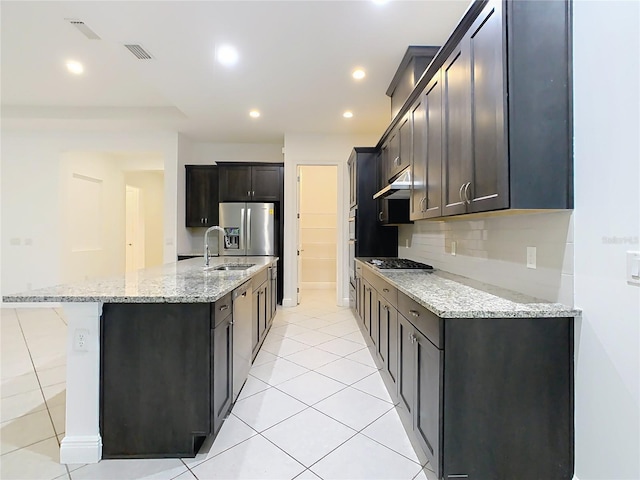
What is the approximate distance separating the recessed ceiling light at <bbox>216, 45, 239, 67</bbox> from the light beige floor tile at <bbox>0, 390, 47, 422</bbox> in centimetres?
310

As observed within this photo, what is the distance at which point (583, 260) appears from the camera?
4.53 feet

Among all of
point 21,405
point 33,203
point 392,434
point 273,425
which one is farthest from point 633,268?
point 33,203

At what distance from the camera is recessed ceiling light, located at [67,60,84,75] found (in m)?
3.32

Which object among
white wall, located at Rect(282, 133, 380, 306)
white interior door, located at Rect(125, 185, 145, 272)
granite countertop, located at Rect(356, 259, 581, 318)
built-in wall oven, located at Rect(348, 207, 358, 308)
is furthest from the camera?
white interior door, located at Rect(125, 185, 145, 272)

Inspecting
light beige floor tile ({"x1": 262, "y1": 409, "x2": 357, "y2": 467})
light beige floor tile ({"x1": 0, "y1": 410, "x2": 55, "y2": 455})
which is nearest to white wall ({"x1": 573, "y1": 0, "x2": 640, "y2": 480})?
light beige floor tile ({"x1": 262, "y1": 409, "x2": 357, "y2": 467})

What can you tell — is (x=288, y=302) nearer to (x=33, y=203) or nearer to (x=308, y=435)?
(x=308, y=435)

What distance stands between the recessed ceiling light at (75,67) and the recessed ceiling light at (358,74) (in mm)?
2857

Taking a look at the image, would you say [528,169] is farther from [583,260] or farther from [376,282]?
[376,282]

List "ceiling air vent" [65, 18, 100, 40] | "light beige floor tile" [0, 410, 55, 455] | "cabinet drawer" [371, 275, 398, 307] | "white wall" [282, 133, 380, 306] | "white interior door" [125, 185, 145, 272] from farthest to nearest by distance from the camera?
1. "white interior door" [125, 185, 145, 272]
2. "white wall" [282, 133, 380, 306]
3. "ceiling air vent" [65, 18, 100, 40]
4. "cabinet drawer" [371, 275, 398, 307]
5. "light beige floor tile" [0, 410, 55, 455]

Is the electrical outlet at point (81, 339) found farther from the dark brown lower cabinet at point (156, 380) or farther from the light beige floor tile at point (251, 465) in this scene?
the light beige floor tile at point (251, 465)

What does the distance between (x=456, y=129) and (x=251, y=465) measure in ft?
7.05

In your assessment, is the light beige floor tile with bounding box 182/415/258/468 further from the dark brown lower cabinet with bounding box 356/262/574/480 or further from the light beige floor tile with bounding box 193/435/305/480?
the dark brown lower cabinet with bounding box 356/262/574/480

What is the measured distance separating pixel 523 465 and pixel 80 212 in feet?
21.7

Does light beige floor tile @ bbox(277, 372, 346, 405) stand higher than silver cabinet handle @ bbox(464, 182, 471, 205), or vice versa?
silver cabinet handle @ bbox(464, 182, 471, 205)
